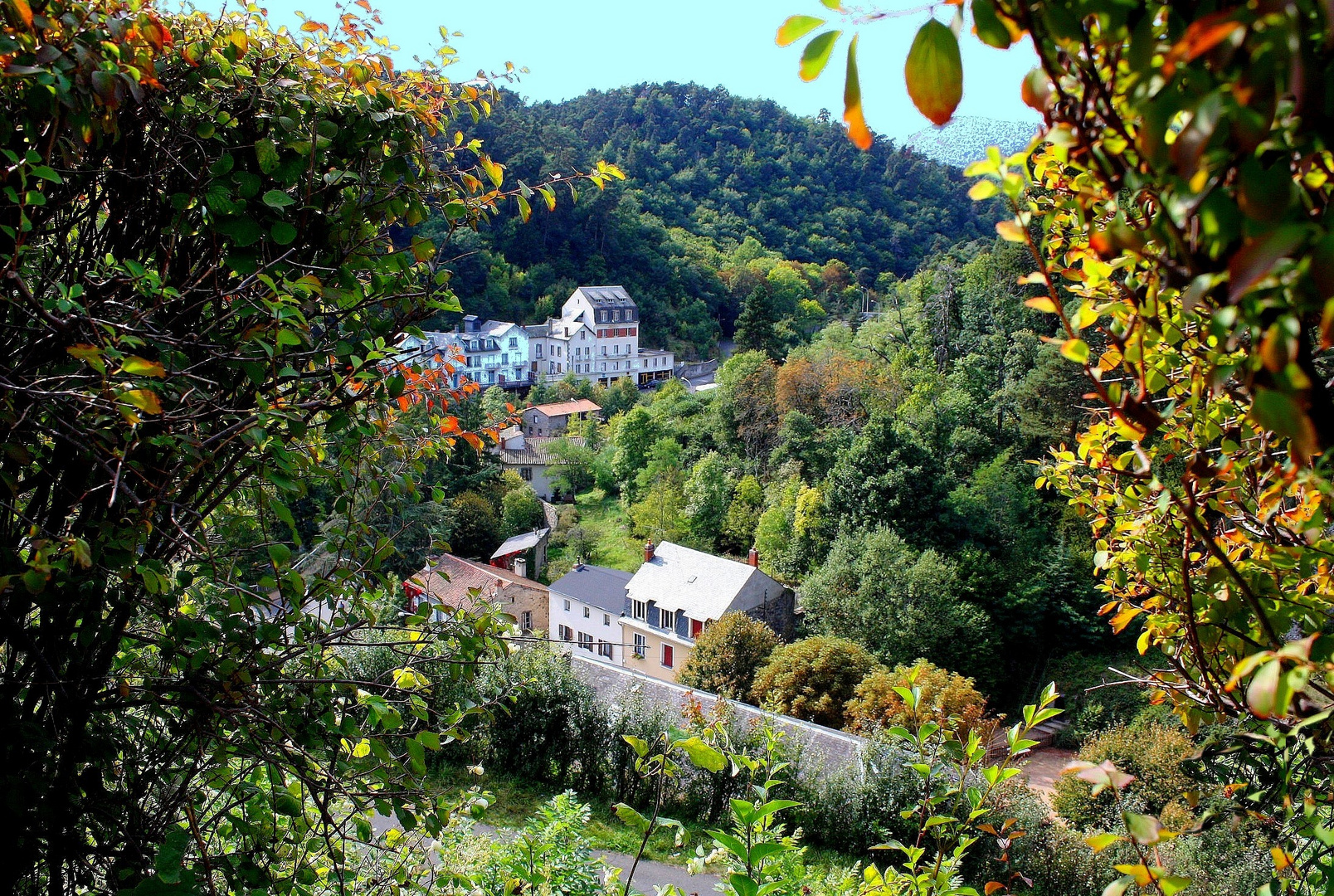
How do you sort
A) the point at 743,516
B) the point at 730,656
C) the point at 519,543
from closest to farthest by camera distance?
the point at 730,656 < the point at 743,516 < the point at 519,543

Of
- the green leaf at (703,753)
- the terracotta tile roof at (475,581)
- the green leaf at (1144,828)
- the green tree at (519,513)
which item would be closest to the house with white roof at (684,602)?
the terracotta tile roof at (475,581)

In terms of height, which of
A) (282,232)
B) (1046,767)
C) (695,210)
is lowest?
(1046,767)

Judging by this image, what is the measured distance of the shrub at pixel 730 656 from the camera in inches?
562

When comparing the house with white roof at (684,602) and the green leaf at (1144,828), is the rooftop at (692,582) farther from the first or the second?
the green leaf at (1144,828)

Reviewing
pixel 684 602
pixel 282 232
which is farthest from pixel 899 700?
pixel 282 232

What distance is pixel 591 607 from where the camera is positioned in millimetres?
18344

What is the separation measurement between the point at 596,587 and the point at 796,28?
60.9 ft

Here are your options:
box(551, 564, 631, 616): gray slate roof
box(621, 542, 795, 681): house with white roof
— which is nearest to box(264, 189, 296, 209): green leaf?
box(621, 542, 795, 681): house with white roof

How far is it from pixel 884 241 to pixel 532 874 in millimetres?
52464

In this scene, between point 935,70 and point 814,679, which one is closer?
point 935,70

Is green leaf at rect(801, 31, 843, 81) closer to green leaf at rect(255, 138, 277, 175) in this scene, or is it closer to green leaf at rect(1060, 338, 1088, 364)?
green leaf at rect(1060, 338, 1088, 364)

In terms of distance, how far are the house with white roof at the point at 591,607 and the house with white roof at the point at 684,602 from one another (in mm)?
303

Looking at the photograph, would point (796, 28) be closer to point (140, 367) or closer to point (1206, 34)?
point (1206, 34)

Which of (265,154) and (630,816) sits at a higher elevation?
(265,154)
